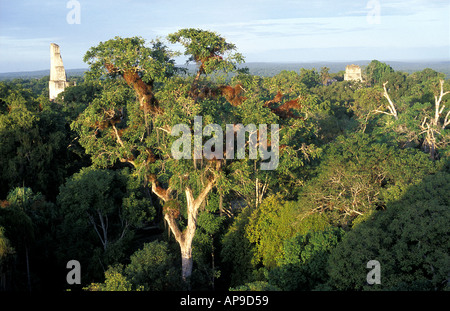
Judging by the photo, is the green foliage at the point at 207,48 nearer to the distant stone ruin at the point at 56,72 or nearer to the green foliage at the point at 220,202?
the green foliage at the point at 220,202

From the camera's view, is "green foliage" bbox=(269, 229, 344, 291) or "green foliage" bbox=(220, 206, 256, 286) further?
"green foliage" bbox=(220, 206, 256, 286)

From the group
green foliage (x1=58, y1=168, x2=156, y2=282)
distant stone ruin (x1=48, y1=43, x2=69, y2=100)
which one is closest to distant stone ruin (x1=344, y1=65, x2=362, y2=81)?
distant stone ruin (x1=48, y1=43, x2=69, y2=100)

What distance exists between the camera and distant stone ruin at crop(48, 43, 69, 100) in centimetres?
4703

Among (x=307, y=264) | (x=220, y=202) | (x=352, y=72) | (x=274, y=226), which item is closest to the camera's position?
(x=307, y=264)

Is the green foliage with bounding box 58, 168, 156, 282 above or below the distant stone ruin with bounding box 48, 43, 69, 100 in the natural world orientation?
below

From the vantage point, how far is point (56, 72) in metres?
47.0

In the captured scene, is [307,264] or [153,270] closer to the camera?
[307,264]

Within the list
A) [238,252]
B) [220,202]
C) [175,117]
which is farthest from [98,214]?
[175,117]

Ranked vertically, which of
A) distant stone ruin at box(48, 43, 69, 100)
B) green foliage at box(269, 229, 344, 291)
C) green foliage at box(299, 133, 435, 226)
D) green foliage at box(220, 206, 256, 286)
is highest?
distant stone ruin at box(48, 43, 69, 100)

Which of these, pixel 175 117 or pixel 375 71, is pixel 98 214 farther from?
pixel 375 71

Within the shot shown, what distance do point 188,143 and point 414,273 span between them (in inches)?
284

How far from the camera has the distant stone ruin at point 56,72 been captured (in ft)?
154

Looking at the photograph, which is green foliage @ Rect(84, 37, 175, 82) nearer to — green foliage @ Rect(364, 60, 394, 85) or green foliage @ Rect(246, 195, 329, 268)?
green foliage @ Rect(246, 195, 329, 268)

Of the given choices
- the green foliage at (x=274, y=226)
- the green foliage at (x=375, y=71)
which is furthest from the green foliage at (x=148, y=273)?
the green foliage at (x=375, y=71)
